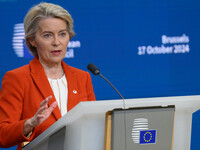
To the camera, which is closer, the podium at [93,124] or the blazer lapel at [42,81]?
the podium at [93,124]

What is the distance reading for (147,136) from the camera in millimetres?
1436

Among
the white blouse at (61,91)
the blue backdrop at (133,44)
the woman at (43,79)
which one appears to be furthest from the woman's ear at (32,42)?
the blue backdrop at (133,44)

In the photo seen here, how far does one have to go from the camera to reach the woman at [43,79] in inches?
73.9

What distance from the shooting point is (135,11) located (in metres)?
3.92

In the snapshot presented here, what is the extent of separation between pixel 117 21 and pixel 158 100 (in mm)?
2498

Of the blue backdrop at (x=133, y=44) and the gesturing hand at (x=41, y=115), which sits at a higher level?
the blue backdrop at (x=133, y=44)

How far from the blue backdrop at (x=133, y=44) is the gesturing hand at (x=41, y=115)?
203 centimetres

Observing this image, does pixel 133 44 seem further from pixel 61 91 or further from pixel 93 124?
pixel 93 124

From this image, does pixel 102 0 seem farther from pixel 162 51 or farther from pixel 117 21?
pixel 162 51

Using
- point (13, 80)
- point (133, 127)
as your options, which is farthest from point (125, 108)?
point (13, 80)

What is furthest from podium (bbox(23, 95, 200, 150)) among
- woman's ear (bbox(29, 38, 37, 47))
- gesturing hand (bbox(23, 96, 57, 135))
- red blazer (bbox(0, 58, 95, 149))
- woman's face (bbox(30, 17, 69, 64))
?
woman's ear (bbox(29, 38, 37, 47))

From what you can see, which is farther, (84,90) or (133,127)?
(84,90)

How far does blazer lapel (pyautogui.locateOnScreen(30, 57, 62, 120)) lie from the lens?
6.29 ft

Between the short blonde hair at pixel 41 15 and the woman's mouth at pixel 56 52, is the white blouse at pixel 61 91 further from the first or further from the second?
the short blonde hair at pixel 41 15
